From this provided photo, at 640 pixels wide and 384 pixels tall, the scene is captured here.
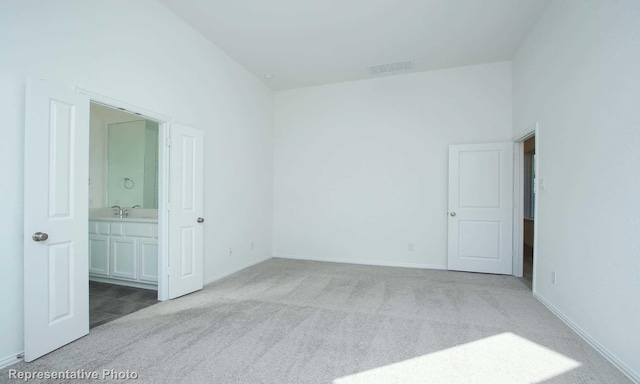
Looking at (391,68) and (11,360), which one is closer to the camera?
(11,360)

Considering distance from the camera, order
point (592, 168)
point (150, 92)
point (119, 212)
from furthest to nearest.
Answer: point (119, 212) < point (150, 92) < point (592, 168)

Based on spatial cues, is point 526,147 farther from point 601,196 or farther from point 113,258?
point 113,258

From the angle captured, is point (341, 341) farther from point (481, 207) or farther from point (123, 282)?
point (481, 207)

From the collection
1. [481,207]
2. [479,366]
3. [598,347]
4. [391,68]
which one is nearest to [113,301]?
[479,366]

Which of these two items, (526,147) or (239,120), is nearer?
(239,120)

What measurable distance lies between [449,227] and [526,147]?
10.9 feet

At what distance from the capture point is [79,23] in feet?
8.04

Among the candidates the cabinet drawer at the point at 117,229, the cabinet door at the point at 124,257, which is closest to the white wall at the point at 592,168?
the cabinet door at the point at 124,257

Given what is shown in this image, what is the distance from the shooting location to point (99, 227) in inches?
154

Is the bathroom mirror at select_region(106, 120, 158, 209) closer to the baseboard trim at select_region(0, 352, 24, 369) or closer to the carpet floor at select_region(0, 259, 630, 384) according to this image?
the carpet floor at select_region(0, 259, 630, 384)

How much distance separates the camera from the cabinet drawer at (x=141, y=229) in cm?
365

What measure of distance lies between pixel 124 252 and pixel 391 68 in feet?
15.6

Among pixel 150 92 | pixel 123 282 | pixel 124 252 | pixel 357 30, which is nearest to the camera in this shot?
pixel 150 92

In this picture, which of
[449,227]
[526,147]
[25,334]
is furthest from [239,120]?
[526,147]
